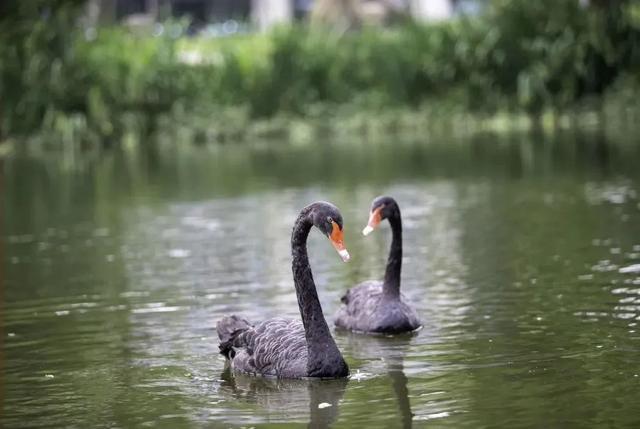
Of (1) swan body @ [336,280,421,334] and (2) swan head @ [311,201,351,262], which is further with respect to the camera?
(1) swan body @ [336,280,421,334]

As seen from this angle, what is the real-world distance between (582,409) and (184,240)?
9.01 metres

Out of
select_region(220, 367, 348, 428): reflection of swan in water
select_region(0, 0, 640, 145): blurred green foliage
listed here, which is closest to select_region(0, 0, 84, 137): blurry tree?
select_region(0, 0, 640, 145): blurred green foliage

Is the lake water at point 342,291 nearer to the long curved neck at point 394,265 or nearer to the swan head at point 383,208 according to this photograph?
the long curved neck at point 394,265

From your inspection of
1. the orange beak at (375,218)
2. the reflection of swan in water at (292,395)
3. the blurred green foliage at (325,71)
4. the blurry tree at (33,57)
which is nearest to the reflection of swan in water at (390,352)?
the reflection of swan in water at (292,395)

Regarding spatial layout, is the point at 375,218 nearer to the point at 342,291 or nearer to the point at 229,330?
the point at 229,330

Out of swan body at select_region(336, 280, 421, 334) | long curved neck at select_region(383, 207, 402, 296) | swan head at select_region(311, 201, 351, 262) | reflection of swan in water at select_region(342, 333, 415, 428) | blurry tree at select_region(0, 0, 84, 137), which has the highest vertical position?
blurry tree at select_region(0, 0, 84, 137)

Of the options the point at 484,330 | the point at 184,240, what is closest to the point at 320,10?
the point at 184,240

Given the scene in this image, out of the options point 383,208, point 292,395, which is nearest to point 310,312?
point 292,395

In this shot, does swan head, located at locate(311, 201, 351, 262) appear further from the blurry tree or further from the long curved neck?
the blurry tree

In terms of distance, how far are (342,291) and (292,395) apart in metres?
3.85

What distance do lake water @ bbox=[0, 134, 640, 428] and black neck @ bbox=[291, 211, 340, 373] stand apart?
7.5 inches

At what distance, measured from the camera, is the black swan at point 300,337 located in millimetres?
9195

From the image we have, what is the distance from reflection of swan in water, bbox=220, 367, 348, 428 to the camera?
8492mm

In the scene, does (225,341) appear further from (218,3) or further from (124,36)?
(218,3)
